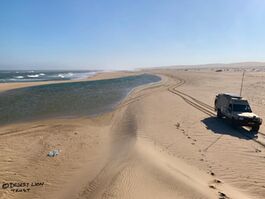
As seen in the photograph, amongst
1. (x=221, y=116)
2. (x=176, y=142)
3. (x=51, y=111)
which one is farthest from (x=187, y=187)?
(x=51, y=111)

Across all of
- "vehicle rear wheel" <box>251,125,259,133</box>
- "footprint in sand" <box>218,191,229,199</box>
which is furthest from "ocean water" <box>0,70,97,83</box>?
"footprint in sand" <box>218,191,229,199</box>

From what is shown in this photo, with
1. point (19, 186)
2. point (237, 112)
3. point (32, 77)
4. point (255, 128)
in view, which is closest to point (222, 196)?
point (19, 186)

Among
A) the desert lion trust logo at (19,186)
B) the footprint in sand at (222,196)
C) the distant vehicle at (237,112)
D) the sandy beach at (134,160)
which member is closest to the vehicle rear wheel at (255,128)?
the distant vehicle at (237,112)

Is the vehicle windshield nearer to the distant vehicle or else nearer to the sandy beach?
the distant vehicle

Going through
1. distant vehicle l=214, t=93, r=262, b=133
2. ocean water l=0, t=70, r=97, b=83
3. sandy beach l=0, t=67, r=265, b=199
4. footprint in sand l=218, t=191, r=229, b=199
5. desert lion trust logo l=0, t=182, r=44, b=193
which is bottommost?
ocean water l=0, t=70, r=97, b=83

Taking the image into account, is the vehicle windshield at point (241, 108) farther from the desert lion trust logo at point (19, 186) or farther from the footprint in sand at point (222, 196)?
the desert lion trust logo at point (19, 186)

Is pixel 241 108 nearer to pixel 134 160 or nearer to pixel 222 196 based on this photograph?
pixel 134 160
